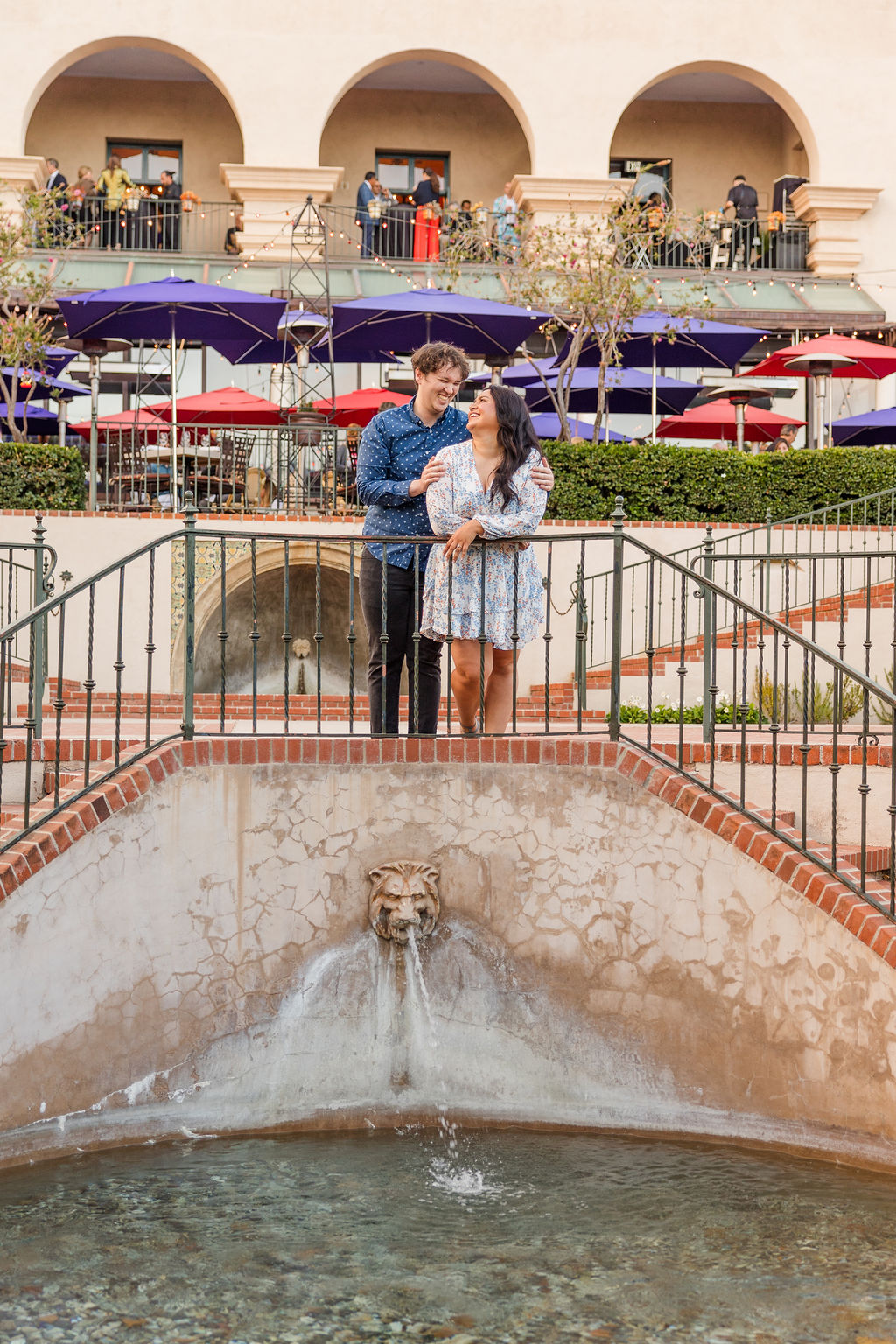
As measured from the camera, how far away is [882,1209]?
4902mm

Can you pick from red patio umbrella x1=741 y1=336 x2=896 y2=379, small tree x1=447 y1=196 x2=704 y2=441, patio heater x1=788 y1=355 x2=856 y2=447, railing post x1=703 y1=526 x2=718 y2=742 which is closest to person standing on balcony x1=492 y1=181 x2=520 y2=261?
small tree x1=447 y1=196 x2=704 y2=441

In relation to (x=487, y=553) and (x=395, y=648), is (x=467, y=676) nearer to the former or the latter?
(x=395, y=648)

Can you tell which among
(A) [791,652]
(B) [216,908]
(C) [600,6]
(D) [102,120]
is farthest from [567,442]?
(D) [102,120]

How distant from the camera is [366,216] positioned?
832 inches

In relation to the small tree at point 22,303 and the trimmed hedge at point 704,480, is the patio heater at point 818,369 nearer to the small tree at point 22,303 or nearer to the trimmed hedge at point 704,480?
the trimmed hedge at point 704,480

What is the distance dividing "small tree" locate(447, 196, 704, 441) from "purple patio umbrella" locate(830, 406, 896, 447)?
243cm

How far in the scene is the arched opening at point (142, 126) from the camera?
22.7 metres

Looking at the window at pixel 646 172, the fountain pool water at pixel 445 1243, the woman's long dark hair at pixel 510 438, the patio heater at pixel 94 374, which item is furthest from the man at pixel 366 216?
the fountain pool water at pixel 445 1243

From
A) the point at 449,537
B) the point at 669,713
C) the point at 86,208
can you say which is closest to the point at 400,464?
the point at 449,537

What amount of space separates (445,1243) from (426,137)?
847 inches

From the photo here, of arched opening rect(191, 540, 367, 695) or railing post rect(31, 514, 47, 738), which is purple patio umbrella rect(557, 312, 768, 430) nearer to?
arched opening rect(191, 540, 367, 695)

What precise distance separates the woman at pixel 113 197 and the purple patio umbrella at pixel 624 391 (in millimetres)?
7218

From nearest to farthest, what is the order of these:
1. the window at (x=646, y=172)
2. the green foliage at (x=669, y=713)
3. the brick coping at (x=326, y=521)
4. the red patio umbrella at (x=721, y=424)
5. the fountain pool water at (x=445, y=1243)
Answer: the fountain pool water at (x=445, y=1243), the green foliage at (x=669, y=713), the brick coping at (x=326, y=521), the red patio umbrella at (x=721, y=424), the window at (x=646, y=172)

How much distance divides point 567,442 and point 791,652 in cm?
328
